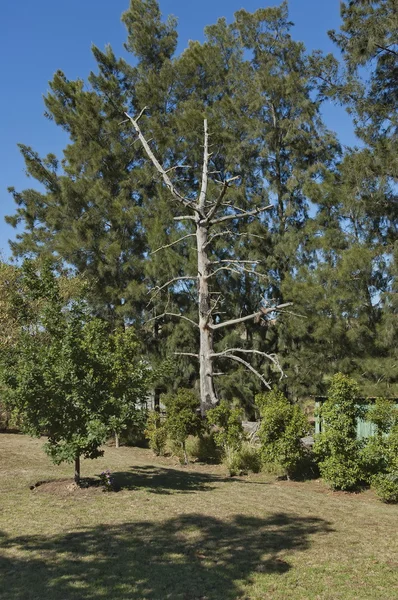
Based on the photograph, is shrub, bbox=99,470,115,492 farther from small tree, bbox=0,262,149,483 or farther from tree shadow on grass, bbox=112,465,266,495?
small tree, bbox=0,262,149,483

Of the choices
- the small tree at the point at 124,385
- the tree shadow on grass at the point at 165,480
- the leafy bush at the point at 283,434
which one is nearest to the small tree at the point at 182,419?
the tree shadow on grass at the point at 165,480

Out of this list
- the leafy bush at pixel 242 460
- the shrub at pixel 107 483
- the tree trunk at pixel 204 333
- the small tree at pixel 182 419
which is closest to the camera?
the shrub at pixel 107 483

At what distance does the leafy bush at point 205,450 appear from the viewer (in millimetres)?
12827

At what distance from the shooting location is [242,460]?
443 inches

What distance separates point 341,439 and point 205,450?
4667 millimetres

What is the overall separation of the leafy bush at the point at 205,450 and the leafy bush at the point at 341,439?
12.8ft

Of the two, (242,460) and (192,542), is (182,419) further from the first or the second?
(192,542)

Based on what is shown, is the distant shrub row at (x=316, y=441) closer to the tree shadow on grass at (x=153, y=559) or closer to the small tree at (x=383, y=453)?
the small tree at (x=383, y=453)

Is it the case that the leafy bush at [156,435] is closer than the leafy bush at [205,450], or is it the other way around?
the leafy bush at [205,450]

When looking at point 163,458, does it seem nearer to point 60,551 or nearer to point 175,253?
point 175,253

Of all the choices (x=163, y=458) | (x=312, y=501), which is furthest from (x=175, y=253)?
(x=312, y=501)

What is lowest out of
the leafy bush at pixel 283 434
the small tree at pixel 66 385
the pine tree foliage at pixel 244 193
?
the leafy bush at pixel 283 434

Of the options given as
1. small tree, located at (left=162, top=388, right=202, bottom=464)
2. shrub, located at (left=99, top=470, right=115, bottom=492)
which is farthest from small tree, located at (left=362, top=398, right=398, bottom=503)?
shrub, located at (left=99, top=470, right=115, bottom=492)

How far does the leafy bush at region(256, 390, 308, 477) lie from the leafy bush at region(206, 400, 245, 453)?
4.52ft
